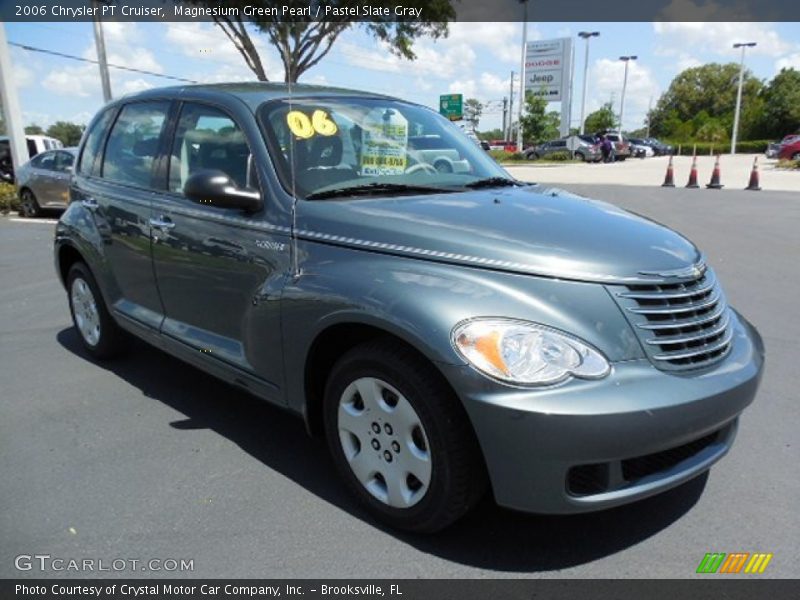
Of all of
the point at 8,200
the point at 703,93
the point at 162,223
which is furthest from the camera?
the point at 703,93

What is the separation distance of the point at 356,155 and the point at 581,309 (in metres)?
1.55

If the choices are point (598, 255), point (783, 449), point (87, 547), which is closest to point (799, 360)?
point (783, 449)

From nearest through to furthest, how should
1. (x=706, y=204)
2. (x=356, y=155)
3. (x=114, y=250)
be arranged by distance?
(x=356, y=155) → (x=114, y=250) → (x=706, y=204)

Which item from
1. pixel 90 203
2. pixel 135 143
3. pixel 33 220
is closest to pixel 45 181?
pixel 33 220

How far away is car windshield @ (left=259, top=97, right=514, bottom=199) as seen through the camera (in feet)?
10.3

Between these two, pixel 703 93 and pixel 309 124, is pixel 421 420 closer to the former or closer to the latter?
pixel 309 124

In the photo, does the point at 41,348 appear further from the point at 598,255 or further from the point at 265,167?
the point at 598,255

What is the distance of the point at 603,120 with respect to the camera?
238ft

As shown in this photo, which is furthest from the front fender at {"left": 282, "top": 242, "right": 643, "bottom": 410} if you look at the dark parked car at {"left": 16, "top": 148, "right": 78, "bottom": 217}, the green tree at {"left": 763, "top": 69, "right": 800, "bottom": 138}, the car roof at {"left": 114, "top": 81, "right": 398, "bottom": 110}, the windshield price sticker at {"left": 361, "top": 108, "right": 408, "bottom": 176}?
the green tree at {"left": 763, "top": 69, "right": 800, "bottom": 138}

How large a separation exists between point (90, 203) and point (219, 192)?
2025 millimetres

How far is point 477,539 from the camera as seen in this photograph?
8.66 feet

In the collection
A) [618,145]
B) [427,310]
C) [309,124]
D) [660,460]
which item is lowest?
[618,145]

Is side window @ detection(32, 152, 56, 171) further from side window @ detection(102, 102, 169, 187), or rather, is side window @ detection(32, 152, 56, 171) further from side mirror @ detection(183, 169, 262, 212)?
side mirror @ detection(183, 169, 262, 212)

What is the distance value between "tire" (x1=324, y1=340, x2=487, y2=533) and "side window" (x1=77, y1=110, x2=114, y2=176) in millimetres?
2953
